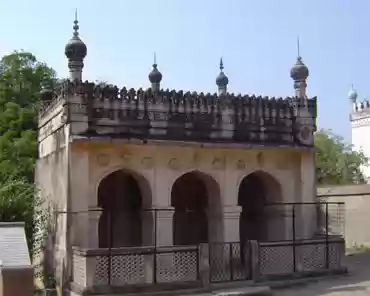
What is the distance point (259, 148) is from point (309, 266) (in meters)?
3.19

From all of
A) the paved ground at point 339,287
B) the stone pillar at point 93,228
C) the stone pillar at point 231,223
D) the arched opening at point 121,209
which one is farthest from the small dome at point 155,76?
the paved ground at point 339,287

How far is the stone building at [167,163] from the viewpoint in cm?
1298

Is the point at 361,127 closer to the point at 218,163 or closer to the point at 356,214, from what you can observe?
the point at 356,214

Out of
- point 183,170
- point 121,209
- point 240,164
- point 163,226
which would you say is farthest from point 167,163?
point 121,209

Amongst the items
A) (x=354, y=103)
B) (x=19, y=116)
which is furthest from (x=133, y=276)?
(x=354, y=103)

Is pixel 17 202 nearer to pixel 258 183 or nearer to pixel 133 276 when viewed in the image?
pixel 133 276

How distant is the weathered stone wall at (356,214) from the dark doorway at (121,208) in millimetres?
9854

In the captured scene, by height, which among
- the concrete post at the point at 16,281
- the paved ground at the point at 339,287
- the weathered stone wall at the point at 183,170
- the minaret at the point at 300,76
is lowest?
the paved ground at the point at 339,287

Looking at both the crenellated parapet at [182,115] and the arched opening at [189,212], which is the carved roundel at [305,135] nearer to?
the crenellated parapet at [182,115]

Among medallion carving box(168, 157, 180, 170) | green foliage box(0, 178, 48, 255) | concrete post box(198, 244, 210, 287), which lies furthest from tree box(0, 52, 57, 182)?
concrete post box(198, 244, 210, 287)

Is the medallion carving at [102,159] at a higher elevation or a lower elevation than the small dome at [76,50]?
lower

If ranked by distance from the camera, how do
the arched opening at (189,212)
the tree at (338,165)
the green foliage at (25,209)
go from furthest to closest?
the tree at (338,165) → the arched opening at (189,212) → the green foliage at (25,209)

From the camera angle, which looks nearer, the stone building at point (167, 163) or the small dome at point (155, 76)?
the stone building at point (167, 163)

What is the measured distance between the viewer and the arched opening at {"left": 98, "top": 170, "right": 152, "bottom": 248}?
595 inches
